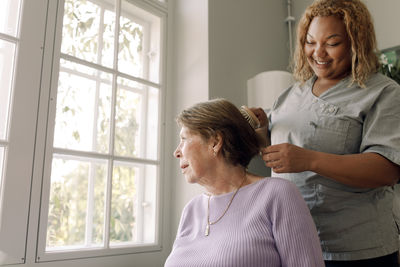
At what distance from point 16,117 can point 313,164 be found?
1.13m

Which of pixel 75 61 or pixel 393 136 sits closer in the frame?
pixel 393 136

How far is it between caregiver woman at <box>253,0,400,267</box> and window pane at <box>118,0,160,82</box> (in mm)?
1066

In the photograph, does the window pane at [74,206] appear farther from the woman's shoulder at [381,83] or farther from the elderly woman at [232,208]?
the woman's shoulder at [381,83]

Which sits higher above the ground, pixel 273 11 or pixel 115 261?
pixel 273 11

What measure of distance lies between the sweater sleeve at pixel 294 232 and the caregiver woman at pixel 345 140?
9 centimetres

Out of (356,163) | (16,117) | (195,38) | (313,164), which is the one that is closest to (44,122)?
(16,117)

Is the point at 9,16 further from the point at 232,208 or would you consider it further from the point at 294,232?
the point at 294,232

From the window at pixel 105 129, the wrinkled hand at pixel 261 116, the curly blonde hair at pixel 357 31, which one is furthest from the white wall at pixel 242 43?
the curly blonde hair at pixel 357 31

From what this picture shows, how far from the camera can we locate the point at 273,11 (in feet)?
8.54

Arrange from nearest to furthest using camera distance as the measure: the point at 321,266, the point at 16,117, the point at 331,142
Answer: the point at 321,266, the point at 331,142, the point at 16,117

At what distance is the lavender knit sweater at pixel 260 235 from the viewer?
0.98 m

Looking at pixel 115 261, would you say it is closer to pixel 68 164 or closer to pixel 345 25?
pixel 68 164

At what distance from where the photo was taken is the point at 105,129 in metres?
1.88

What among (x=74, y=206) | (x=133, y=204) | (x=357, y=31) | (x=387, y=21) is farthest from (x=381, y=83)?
(x=74, y=206)
